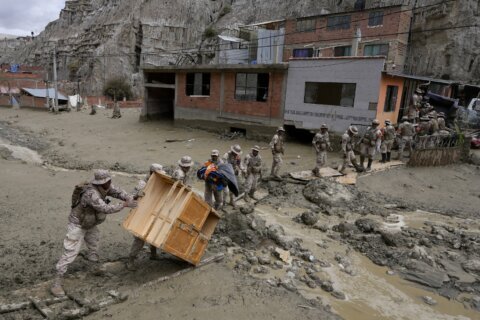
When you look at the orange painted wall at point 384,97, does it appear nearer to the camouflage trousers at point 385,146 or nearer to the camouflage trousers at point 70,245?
the camouflage trousers at point 385,146

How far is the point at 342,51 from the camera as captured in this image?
100.0 ft

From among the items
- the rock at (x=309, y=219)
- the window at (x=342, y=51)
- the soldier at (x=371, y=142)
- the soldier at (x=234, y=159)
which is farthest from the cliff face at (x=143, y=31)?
the rock at (x=309, y=219)

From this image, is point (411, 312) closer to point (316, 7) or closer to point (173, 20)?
point (316, 7)

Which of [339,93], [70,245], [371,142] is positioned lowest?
[70,245]

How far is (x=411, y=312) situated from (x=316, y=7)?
148 feet

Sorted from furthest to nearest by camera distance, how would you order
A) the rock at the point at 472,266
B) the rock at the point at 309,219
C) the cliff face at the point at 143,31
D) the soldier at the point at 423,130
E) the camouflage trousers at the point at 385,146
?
the cliff face at the point at 143,31 < the soldier at the point at 423,130 < the camouflage trousers at the point at 385,146 < the rock at the point at 309,219 < the rock at the point at 472,266

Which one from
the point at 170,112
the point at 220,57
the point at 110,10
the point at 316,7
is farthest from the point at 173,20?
the point at 170,112

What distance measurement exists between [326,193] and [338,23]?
25.1 m

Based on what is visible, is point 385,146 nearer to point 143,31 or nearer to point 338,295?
point 338,295

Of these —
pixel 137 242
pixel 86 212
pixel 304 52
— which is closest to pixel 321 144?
pixel 137 242

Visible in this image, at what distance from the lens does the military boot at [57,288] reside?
4.88 meters

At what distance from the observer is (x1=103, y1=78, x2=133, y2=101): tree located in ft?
160

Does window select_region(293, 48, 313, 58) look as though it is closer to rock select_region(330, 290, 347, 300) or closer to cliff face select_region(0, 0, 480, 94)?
cliff face select_region(0, 0, 480, 94)

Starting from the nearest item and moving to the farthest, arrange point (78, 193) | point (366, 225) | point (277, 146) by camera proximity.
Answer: point (78, 193) < point (366, 225) < point (277, 146)
